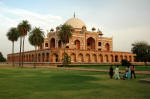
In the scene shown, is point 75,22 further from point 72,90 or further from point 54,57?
point 72,90

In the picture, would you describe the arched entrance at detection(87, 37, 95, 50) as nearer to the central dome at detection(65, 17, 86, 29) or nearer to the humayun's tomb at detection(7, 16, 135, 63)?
the humayun's tomb at detection(7, 16, 135, 63)

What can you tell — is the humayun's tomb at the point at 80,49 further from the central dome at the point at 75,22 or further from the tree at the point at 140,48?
the tree at the point at 140,48

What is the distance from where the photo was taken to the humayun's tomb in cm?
6042

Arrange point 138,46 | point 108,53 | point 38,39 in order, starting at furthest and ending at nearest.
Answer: point 138,46
point 108,53
point 38,39

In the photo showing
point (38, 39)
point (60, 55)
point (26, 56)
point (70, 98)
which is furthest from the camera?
point (26, 56)

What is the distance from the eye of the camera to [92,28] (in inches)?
3147

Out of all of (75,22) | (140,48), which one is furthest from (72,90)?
(140,48)

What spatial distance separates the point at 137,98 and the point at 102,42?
72.3 meters

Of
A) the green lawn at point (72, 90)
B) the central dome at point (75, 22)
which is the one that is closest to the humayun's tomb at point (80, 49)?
the central dome at point (75, 22)

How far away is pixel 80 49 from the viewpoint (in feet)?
209

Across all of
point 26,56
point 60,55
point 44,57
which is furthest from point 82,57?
point 26,56

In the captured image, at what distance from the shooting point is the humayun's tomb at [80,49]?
60.4 metres

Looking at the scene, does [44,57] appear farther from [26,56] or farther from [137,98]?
[137,98]

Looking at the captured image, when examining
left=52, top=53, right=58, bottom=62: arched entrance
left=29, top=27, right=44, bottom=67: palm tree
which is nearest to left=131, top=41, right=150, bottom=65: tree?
left=52, top=53, right=58, bottom=62: arched entrance
